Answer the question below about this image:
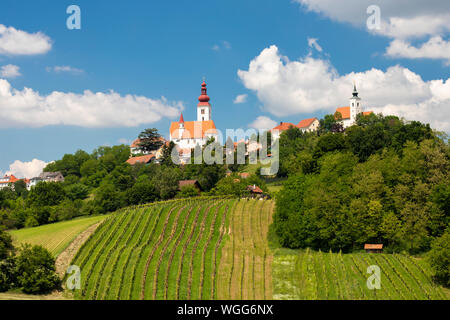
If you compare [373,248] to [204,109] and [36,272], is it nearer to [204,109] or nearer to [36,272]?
[36,272]

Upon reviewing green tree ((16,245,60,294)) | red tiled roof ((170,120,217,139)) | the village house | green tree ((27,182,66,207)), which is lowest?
green tree ((16,245,60,294))

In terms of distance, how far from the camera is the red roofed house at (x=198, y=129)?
157 m

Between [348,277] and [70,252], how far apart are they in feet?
105

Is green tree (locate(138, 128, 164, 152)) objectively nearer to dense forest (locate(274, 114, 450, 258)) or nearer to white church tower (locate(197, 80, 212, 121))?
white church tower (locate(197, 80, 212, 121))

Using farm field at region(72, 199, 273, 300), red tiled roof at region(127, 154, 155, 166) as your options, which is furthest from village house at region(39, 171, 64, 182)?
farm field at region(72, 199, 273, 300)

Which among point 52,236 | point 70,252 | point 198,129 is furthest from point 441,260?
point 198,129

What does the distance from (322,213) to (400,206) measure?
351 inches

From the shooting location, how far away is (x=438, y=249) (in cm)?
4247

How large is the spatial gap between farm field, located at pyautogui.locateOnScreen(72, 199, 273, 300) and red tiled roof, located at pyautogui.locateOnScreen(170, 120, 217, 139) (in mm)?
88715

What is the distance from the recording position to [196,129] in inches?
6260

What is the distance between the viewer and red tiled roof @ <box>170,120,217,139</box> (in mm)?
157250

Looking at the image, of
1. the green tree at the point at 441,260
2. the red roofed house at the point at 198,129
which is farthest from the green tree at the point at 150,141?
the green tree at the point at 441,260

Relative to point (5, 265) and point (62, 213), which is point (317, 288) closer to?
point (5, 265)
